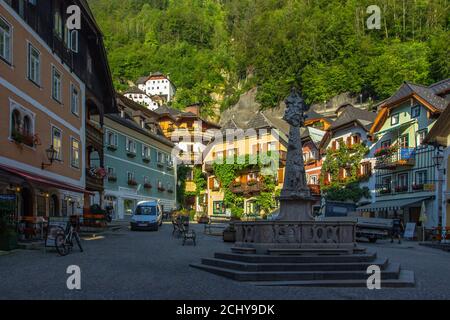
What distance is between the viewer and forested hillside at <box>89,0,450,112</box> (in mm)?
71688

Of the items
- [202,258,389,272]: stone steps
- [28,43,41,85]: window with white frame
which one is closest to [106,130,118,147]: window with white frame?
[28,43,41,85]: window with white frame

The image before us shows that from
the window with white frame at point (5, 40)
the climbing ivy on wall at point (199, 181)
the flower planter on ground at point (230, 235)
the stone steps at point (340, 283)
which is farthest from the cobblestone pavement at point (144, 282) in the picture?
the climbing ivy on wall at point (199, 181)

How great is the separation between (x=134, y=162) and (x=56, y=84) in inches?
945

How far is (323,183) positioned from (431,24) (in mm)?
38800

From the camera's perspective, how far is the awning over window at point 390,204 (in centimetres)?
3962

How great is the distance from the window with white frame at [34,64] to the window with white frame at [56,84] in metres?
1.95

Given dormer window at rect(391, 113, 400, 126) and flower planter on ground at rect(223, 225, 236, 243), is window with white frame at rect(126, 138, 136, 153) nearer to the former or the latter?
dormer window at rect(391, 113, 400, 126)

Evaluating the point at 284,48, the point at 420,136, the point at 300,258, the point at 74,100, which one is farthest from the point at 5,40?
the point at 284,48

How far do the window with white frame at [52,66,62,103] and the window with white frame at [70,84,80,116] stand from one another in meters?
2.06

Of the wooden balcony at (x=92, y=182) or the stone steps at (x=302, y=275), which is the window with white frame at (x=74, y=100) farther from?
the stone steps at (x=302, y=275)

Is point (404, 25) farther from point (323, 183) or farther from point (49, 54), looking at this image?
point (49, 54)

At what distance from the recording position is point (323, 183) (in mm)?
52344

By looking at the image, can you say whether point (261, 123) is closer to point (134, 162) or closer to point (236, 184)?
point (236, 184)
